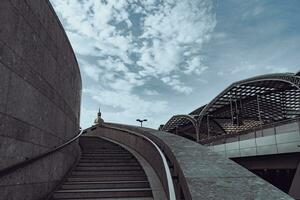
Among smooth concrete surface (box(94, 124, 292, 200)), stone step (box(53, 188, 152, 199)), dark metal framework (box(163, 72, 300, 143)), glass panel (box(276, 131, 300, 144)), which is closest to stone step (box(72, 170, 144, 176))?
stone step (box(53, 188, 152, 199))

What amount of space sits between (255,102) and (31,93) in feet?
100

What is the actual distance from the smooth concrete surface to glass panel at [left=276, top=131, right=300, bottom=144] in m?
12.2

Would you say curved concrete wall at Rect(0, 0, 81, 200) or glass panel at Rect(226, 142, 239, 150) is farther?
glass panel at Rect(226, 142, 239, 150)

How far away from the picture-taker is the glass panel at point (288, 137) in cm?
1509

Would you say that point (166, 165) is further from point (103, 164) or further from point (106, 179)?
point (103, 164)

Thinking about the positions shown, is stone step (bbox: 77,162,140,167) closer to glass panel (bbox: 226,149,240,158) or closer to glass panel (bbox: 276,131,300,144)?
glass panel (bbox: 276,131,300,144)

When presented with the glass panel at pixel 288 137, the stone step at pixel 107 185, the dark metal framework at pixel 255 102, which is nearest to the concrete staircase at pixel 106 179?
the stone step at pixel 107 185

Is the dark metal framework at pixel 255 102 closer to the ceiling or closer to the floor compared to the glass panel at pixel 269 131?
closer to the ceiling

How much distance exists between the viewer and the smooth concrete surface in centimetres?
342

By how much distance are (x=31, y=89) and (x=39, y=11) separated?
1.35 m

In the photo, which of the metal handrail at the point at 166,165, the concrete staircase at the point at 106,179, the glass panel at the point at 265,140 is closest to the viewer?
the metal handrail at the point at 166,165

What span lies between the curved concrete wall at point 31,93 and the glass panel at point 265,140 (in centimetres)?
1445

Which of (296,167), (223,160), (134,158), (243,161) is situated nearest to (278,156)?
(296,167)

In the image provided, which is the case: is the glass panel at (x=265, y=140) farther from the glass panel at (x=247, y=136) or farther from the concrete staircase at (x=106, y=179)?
the concrete staircase at (x=106, y=179)
